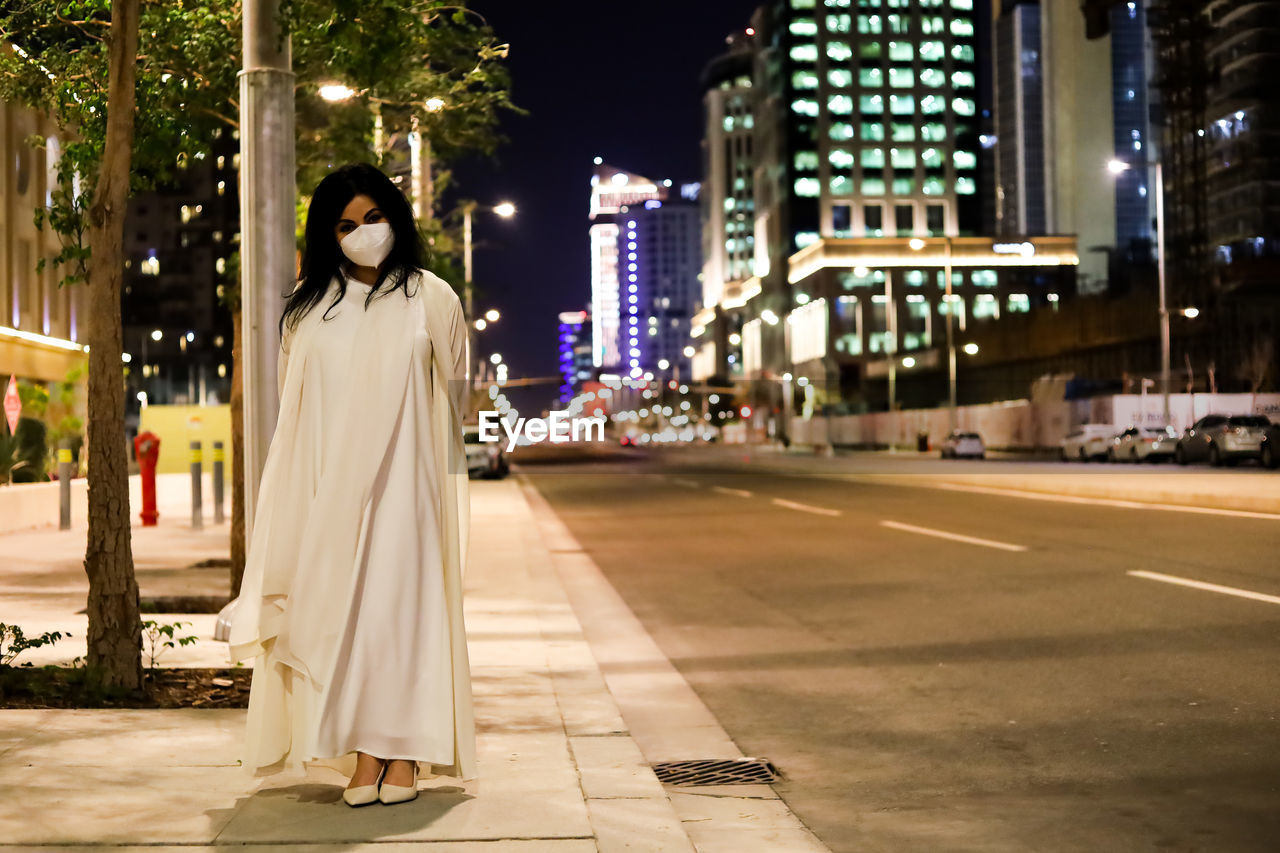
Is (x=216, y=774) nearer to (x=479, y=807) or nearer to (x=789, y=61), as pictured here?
(x=479, y=807)

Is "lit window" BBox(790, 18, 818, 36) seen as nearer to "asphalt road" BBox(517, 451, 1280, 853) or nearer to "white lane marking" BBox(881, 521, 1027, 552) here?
"white lane marking" BBox(881, 521, 1027, 552)

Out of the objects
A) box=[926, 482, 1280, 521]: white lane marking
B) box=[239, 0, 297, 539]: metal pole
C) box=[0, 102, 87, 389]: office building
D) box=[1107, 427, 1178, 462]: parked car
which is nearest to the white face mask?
box=[239, 0, 297, 539]: metal pole

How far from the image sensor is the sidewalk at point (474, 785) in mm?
4070

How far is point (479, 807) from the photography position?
4414 mm

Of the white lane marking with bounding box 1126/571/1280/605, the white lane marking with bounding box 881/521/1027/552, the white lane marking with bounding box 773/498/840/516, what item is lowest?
the white lane marking with bounding box 881/521/1027/552

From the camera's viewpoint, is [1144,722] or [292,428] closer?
[292,428]

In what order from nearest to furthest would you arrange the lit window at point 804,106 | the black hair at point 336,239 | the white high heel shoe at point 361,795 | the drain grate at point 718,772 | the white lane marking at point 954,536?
the white high heel shoe at point 361,795 → the black hair at point 336,239 → the drain grate at point 718,772 → the white lane marking at point 954,536 → the lit window at point 804,106

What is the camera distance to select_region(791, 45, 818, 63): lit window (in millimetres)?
156125

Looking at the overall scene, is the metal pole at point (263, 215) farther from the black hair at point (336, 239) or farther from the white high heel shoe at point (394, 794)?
the white high heel shoe at point (394, 794)

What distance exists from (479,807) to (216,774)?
3.32ft

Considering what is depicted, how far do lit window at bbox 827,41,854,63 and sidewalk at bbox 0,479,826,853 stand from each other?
15349cm

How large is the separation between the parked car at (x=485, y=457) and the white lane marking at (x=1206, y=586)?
96.9ft

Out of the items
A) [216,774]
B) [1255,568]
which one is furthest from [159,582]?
[1255,568]

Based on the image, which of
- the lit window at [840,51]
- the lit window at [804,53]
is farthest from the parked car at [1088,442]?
the lit window at [804,53]
